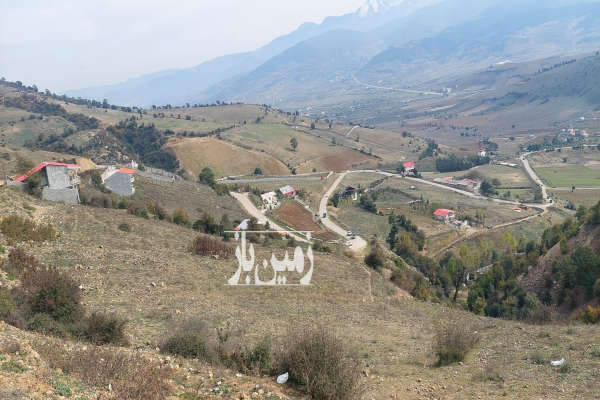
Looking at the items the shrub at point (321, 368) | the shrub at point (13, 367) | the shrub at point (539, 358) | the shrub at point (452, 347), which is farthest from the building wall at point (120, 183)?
the shrub at point (539, 358)

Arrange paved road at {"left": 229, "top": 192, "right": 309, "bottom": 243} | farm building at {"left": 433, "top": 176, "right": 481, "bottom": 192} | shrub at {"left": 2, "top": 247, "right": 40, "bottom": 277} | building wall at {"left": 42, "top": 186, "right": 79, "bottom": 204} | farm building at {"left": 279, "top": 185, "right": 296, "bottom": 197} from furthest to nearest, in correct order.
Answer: farm building at {"left": 433, "top": 176, "right": 481, "bottom": 192}
farm building at {"left": 279, "top": 185, "right": 296, "bottom": 197}
paved road at {"left": 229, "top": 192, "right": 309, "bottom": 243}
building wall at {"left": 42, "top": 186, "right": 79, "bottom": 204}
shrub at {"left": 2, "top": 247, "right": 40, "bottom": 277}

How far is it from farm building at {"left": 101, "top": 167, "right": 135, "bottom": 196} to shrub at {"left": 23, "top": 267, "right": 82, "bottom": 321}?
33851 mm

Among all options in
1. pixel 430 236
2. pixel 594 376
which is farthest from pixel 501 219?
pixel 594 376

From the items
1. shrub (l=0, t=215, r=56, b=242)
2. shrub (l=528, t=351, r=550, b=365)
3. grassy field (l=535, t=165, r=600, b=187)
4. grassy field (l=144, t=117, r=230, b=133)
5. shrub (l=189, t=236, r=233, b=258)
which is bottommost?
grassy field (l=535, t=165, r=600, b=187)

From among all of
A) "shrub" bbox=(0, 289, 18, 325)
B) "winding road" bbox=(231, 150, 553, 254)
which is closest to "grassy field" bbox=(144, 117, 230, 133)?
"winding road" bbox=(231, 150, 553, 254)

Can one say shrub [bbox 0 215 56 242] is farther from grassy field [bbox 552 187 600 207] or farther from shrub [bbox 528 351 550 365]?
grassy field [bbox 552 187 600 207]

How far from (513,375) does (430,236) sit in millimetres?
51884

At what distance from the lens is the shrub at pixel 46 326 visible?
1174cm

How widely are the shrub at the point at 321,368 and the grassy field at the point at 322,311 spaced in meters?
1.56

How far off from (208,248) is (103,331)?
1440 cm

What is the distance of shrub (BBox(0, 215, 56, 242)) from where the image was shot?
63.5ft

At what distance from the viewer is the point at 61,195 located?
32.7m

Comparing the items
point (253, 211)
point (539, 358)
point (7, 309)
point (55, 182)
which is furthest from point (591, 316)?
point (253, 211)

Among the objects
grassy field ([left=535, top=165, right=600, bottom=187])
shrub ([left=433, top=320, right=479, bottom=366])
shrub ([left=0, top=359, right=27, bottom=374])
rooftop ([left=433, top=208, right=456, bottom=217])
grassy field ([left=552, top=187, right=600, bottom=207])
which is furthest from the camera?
grassy field ([left=535, top=165, right=600, bottom=187])
